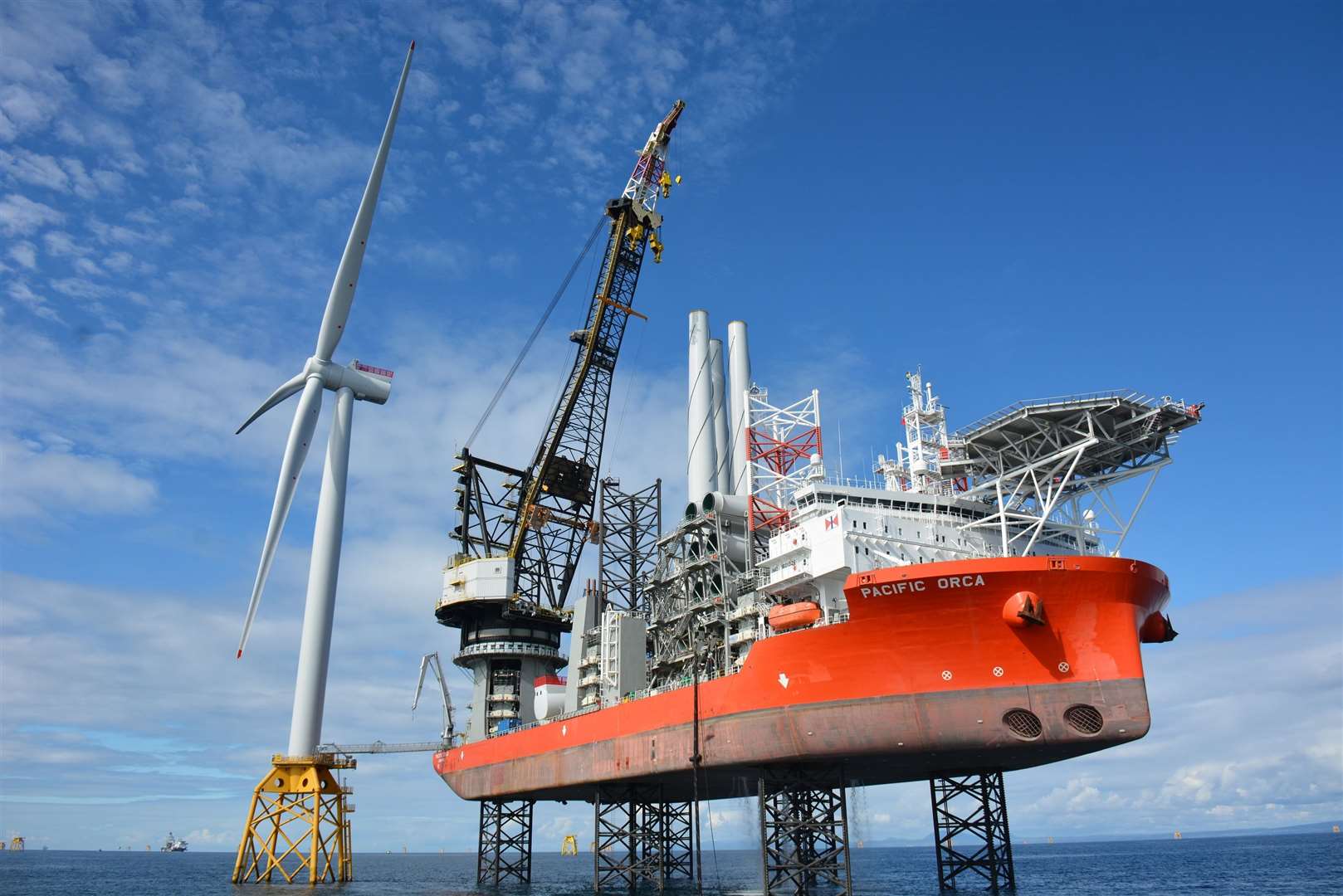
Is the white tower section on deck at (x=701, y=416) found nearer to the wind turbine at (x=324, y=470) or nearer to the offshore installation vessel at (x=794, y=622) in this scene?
the offshore installation vessel at (x=794, y=622)

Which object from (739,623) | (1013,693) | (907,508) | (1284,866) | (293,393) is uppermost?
(293,393)

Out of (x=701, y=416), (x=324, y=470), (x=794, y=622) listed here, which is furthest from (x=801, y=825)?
(x=324, y=470)

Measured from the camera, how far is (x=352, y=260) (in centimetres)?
3909

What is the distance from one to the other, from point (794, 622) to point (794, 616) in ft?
0.68

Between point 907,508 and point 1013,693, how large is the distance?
8.45 meters

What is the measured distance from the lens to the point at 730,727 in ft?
95.3

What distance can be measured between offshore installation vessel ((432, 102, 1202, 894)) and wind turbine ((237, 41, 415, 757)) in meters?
7.48

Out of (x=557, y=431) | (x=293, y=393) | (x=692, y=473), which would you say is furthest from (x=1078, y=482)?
(x=293, y=393)

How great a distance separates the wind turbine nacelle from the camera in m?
41.5

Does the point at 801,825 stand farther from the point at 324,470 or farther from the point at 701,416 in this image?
the point at 324,470

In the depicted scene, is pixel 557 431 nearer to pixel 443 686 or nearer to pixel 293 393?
pixel 293 393

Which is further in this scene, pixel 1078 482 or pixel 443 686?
pixel 443 686

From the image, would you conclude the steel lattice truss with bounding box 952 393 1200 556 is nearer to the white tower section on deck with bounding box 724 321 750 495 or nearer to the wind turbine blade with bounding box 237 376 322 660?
the white tower section on deck with bounding box 724 321 750 495

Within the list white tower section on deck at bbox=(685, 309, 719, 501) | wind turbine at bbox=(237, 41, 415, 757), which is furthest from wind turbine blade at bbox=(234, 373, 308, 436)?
white tower section on deck at bbox=(685, 309, 719, 501)
